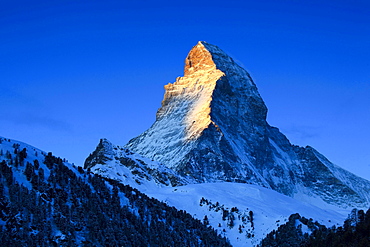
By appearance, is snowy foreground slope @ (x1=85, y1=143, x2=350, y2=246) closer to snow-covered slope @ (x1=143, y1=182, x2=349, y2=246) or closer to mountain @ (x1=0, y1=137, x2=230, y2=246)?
snow-covered slope @ (x1=143, y1=182, x2=349, y2=246)

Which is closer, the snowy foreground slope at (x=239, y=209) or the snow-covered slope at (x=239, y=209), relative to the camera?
the snowy foreground slope at (x=239, y=209)

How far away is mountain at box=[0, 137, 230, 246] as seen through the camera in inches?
3757

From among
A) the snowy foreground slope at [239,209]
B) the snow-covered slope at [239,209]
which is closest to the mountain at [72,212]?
the snowy foreground slope at [239,209]

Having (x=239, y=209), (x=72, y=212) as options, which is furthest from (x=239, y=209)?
(x=72, y=212)

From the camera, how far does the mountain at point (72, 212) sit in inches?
3757

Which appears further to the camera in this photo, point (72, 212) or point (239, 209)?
point (239, 209)

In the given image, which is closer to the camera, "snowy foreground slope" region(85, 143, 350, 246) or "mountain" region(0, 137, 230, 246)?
"mountain" region(0, 137, 230, 246)

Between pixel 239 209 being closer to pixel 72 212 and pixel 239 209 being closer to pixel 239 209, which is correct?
pixel 239 209

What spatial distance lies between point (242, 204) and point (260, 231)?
808 inches

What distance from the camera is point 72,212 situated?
349 ft

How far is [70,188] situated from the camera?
117 metres

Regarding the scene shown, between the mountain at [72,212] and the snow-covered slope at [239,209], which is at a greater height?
the snow-covered slope at [239,209]

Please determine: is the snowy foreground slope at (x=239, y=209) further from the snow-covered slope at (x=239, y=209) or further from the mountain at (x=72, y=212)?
the mountain at (x=72, y=212)

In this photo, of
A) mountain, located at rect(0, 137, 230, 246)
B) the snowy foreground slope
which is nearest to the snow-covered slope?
the snowy foreground slope
